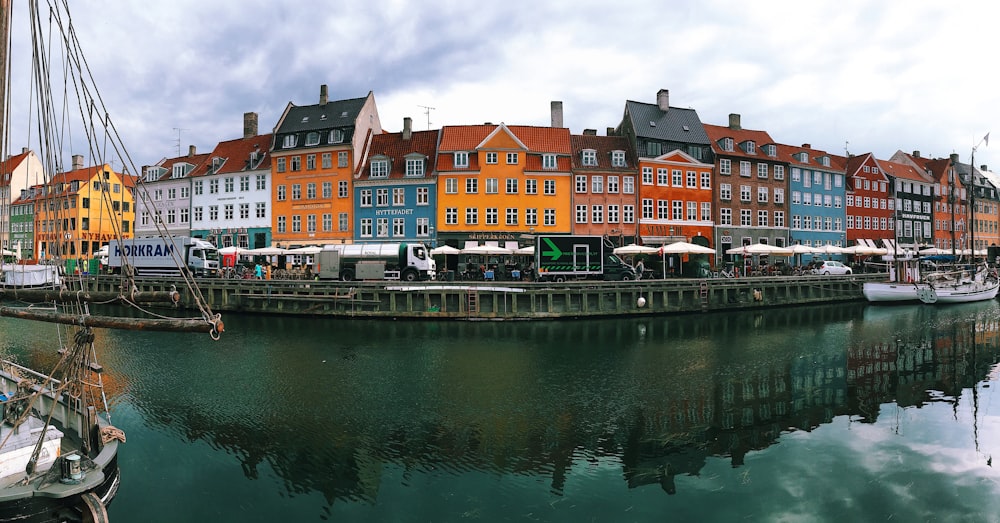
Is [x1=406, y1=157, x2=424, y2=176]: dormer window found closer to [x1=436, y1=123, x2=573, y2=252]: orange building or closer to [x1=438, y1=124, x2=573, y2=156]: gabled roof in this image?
[x1=436, y1=123, x2=573, y2=252]: orange building

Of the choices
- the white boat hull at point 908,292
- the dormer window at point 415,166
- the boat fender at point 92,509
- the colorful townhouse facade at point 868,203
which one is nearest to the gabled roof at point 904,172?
the colorful townhouse facade at point 868,203

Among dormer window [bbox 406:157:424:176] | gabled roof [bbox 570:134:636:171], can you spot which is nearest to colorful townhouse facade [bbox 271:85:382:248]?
dormer window [bbox 406:157:424:176]

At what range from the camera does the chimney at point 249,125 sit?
6272 cm

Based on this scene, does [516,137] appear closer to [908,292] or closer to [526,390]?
[908,292]

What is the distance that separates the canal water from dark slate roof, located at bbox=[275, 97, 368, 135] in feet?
102

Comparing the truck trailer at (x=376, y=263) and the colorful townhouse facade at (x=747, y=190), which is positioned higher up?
the colorful townhouse facade at (x=747, y=190)

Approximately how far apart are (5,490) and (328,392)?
10445 millimetres

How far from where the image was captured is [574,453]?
13492 mm

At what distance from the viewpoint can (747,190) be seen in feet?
193

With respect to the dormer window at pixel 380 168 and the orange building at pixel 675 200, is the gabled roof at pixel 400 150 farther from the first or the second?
the orange building at pixel 675 200

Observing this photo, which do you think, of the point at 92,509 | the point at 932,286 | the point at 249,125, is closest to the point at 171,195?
the point at 249,125

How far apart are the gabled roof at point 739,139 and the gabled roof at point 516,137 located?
16.5m

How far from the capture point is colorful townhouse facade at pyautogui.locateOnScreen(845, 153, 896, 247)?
Result: 68.8 meters

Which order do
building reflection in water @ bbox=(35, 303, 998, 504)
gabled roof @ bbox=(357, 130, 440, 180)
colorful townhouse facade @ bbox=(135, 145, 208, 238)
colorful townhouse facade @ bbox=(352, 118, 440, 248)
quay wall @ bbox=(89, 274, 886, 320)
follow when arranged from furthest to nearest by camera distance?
colorful townhouse facade @ bbox=(135, 145, 208, 238) < gabled roof @ bbox=(357, 130, 440, 180) < colorful townhouse facade @ bbox=(352, 118, 440, 248) < quay wall @ bbox=(89, 274, 886, 320) < building reflection in water @ bbox=(35, 303, 998, 504)
